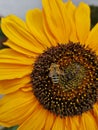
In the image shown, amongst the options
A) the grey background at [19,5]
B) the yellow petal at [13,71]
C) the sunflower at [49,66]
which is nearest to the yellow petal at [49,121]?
the sunflower at [49,66]

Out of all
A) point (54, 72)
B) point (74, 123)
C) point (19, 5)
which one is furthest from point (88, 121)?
point (19, 5)

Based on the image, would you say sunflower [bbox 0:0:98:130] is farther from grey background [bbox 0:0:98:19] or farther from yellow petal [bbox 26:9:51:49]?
grey background [bbox 0:0:98:19]

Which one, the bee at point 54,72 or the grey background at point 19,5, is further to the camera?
the grey background at point 19,5

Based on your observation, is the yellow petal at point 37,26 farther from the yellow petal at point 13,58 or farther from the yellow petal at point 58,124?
the yellow petal at point 58,124

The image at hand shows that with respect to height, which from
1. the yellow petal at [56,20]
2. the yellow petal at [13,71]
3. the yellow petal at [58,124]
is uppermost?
the yellow petal at [56,20]

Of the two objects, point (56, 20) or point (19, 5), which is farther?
point (19, 5)

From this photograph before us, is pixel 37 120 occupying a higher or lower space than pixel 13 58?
lower

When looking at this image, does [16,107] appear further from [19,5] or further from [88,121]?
[19,5]

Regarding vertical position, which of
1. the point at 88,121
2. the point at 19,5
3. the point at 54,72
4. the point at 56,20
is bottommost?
the point at 88,121
